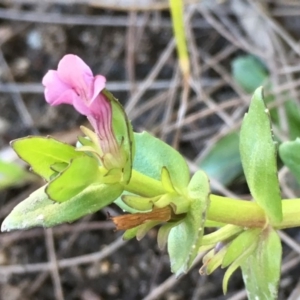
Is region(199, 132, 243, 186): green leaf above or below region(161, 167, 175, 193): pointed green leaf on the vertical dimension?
above

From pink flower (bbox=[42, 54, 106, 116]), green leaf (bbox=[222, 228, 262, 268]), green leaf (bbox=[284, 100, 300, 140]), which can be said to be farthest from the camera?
green leaf (bbox=[284, 100, 300, 140])

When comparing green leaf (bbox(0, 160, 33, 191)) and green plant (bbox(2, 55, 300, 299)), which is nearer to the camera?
green plant (bbox(2, 55, 300, 299))

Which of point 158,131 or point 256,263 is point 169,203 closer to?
point 256,263

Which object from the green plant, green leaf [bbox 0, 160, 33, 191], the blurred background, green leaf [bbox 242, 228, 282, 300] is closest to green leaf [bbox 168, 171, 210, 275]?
the green plant

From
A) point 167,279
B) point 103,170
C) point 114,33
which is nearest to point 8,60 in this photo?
point 114,33

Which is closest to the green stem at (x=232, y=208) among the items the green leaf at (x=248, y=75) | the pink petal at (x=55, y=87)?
the pink petal at (x=55, y=87)

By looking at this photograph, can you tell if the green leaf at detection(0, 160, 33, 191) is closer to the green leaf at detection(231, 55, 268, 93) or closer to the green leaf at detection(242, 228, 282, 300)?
the green leaf at detection(231, 55, 268, 93)
